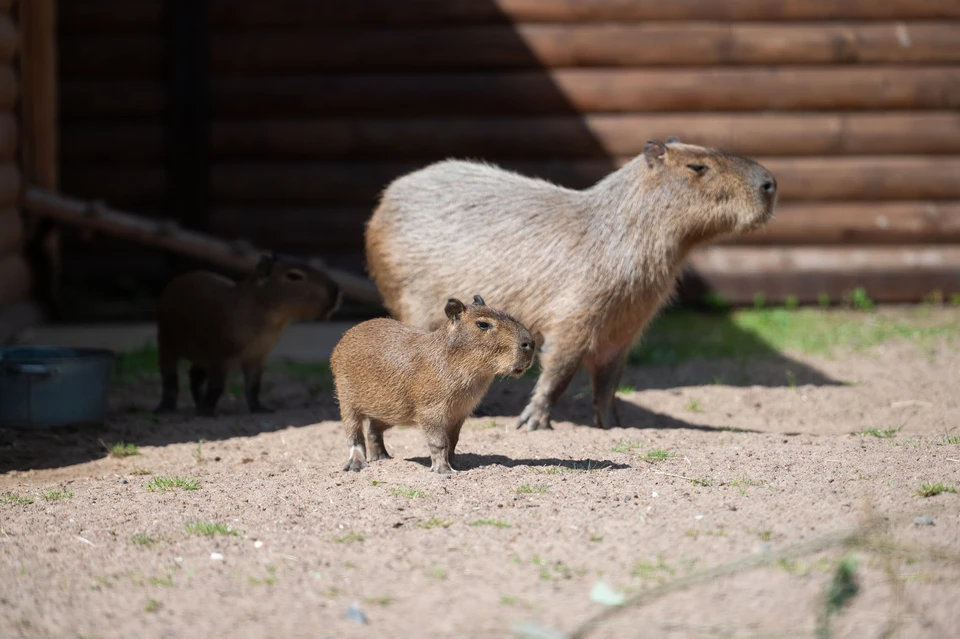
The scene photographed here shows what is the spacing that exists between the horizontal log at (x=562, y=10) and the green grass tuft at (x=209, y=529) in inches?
239

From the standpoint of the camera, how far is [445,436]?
4598 mm

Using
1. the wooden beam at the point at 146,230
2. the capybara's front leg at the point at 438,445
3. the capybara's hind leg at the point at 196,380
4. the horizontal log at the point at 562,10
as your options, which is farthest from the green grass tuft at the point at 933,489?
the horizontal log at the point at 562,10

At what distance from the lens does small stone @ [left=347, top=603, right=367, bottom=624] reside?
3076 millimetres

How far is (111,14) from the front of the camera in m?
9.20

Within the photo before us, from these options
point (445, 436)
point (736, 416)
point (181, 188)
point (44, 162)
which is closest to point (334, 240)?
point (181, 188)

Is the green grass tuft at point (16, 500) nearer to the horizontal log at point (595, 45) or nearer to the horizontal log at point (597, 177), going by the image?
the horizontal log at point (597, 177)

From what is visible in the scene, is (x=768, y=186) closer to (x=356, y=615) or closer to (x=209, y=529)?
(x=209, y=529)

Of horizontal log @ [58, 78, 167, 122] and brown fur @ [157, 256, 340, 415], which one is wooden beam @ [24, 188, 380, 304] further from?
brown fur @ [157, 256, 340, 415]

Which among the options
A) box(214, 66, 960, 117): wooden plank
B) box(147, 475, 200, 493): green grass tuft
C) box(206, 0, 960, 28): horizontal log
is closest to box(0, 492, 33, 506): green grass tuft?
box(147, 475, 200, 493): green grass tuft

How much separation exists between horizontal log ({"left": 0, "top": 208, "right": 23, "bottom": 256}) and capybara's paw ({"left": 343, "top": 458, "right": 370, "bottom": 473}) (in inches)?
171

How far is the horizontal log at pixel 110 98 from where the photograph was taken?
9297mm

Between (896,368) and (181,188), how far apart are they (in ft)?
18.8

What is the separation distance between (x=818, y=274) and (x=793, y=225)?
0.45m

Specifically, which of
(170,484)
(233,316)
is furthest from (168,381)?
(170,484)
